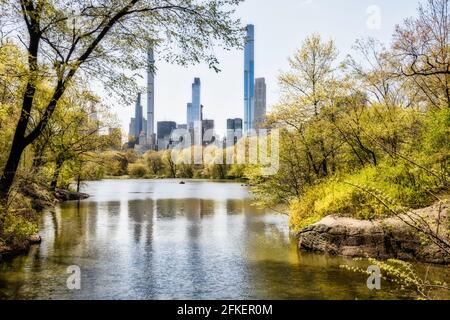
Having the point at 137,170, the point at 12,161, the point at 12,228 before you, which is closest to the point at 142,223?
the point at 12,228

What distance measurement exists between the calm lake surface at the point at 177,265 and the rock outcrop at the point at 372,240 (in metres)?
0.86

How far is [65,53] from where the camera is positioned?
675 inches

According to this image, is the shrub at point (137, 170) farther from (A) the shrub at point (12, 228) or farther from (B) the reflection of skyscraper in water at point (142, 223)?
(A) the shrub at point (12, 228)

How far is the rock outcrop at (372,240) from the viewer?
16234 millimetres

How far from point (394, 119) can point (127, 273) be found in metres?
14.8

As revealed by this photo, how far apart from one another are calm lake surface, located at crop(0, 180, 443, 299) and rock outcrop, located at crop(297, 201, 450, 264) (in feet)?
2.83

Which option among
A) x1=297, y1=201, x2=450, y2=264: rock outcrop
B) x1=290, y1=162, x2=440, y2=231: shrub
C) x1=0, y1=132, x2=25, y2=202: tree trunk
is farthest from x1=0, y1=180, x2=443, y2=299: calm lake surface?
x1=0, y1=132, x2=25, y2=202: tree trunk

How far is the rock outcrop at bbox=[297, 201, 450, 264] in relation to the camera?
16.2m

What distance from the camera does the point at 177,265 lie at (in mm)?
16391

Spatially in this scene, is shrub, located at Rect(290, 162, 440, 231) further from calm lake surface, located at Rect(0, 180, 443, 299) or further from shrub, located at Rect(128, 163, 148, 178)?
shrub, located at Rect(128, 163, 148, 178)

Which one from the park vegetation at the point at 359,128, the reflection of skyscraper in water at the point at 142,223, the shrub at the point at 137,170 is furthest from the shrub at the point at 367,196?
the shrub at the point at 137,170
